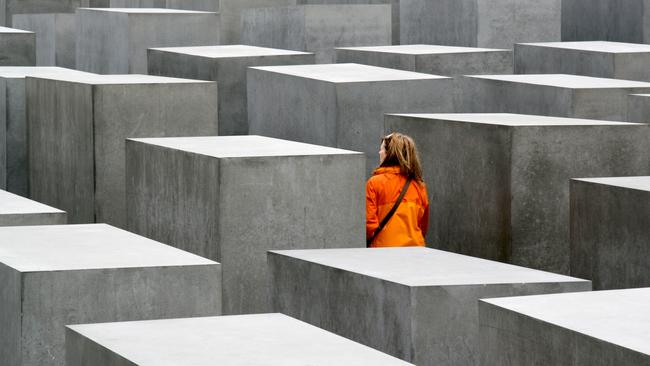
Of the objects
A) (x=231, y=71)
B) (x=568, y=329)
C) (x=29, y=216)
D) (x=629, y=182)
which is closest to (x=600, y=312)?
(x=568, y=329)

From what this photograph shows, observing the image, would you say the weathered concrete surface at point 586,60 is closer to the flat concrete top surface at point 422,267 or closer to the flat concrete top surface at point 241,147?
the flat concrete top surface at point 241,147

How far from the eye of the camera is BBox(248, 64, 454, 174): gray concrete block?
36.3 ft

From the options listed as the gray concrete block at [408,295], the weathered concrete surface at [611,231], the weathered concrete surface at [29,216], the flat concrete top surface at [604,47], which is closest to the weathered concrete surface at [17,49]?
the flat concrete top surface at [604,47]

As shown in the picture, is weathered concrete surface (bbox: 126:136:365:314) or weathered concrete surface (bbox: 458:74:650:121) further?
weathered concrete surface (bbox: 458:74:650:121)

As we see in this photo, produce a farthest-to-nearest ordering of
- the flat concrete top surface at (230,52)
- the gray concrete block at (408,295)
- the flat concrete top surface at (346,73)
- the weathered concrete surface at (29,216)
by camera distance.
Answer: the flat concrete top surface at (230,52) → the flat concrete top surface at (346,73) → the weathered concrete surface at (29,216) → the gray concrete block at (408,295)

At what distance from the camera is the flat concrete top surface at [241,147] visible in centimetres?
862

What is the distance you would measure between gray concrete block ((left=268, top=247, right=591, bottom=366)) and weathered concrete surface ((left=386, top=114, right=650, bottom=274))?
1.97m

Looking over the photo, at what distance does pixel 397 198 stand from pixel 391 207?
2.9 inches

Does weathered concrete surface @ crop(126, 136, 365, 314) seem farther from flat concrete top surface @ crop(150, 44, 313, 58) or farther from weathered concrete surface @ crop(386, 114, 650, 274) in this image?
flat concrete top surface @ crop(150, 44, 313, 58)

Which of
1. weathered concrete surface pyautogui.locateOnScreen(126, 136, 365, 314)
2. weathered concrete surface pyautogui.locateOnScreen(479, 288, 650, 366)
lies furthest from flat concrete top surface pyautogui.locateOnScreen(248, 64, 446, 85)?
weathered concrete surface pyautogui.locateOnScreen(479, 288, 650, 366)

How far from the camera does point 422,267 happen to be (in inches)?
273

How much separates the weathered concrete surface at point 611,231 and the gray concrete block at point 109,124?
12.5ft

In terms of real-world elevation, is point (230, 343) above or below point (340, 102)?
below

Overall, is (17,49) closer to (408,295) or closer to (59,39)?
(59,39)
